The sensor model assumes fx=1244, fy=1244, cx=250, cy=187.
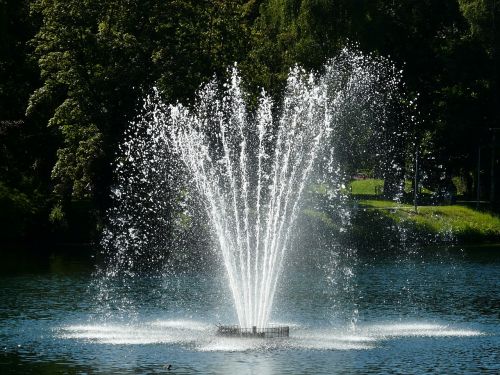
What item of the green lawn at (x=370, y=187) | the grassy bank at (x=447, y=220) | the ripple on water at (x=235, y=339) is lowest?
the ripple on water at (x=235, y=339)

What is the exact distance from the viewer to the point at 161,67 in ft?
221

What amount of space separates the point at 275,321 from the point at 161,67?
99.2 feet

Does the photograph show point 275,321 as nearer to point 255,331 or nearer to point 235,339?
point 255,331

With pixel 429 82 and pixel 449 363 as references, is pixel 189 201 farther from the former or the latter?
pixel 449 363

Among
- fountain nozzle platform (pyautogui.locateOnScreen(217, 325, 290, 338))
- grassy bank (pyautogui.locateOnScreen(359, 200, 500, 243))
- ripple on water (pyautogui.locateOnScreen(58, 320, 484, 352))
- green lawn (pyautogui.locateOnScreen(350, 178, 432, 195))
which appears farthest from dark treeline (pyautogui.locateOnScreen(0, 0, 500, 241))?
fountain nozzle platform (pyautogui.locateOnScreen(217, 325, 290, 338))

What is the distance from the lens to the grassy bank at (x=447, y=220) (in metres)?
76.9

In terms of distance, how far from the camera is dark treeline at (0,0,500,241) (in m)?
67.7

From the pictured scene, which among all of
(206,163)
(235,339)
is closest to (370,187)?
(206,163)

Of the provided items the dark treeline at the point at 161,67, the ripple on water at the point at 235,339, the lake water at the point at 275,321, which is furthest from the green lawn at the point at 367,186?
the ripple on water at the point at 235,339

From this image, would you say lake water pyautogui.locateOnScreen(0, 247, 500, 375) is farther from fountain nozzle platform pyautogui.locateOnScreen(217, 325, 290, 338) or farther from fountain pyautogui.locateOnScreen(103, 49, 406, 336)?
fountain pyautogui.locateOnScreen(103, 49, 406, 336)

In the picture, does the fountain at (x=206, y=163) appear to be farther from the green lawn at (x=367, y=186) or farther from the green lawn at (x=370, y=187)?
the green lawn at (x=367, y=186)

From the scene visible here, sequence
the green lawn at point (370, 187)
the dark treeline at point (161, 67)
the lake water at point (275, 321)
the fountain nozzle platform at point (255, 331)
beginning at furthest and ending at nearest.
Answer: the green lawn at point (370, 187) < the dark treeline at point (161, 67) < the fountain nozzle platform at point (255, 331) < the lake water at point (275, 321)

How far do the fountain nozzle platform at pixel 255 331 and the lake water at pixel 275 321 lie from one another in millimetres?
322

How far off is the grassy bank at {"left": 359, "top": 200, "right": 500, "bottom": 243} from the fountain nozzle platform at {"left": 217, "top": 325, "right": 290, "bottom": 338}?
42398mm
